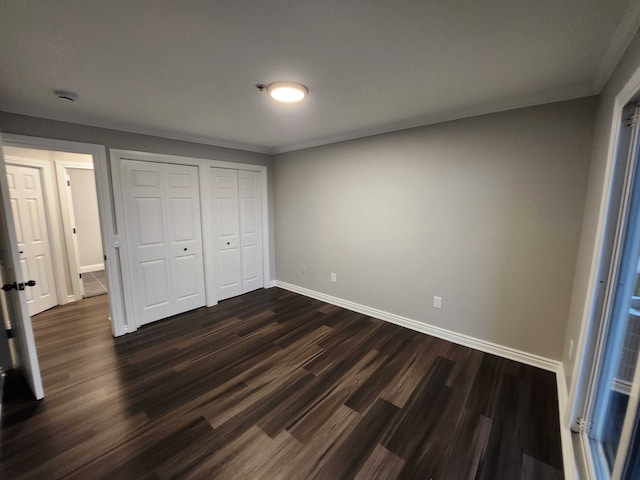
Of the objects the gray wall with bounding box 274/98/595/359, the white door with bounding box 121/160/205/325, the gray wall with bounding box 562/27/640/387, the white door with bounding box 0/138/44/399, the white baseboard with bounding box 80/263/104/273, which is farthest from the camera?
the white baseboard with bounding box 80/263/104/273

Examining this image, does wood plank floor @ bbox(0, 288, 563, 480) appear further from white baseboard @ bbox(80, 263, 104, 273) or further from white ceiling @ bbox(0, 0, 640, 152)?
white baseboard @ bbox(80, 263, 104, 273)

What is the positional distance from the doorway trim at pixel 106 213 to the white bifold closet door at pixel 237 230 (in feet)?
3.90

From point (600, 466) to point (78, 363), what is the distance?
383 cm

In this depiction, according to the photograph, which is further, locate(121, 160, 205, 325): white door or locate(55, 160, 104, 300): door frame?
locate(55, 160, 104, 300): door frame

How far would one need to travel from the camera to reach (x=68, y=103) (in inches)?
85.3

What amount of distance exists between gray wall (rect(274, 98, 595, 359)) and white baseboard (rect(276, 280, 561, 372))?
6 cm

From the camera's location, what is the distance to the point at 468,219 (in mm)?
2525

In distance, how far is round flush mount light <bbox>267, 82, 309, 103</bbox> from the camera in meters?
1.85

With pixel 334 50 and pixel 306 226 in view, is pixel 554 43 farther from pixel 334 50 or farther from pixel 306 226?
pixel 306 226

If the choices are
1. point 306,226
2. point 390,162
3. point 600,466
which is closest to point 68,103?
point 306,226

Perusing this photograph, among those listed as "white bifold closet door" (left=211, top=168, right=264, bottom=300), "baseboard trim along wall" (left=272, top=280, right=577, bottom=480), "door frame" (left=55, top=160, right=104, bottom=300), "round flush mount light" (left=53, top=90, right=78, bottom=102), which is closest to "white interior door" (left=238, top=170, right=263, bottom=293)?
"white bifold closet door" (left=211, top=168, right=264, bottom=300)

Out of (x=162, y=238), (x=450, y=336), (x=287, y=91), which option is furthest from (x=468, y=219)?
(x=162, y=238)

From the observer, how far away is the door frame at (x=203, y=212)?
2842mm

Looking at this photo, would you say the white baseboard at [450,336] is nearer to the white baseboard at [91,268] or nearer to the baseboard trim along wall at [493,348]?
the baseboard trim along wall at [493,348]
